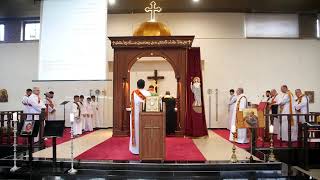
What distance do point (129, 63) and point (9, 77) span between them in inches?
302

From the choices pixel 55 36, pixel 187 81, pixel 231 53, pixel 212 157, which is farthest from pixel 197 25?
pixel 212 157

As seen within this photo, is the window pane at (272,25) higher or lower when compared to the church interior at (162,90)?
higher

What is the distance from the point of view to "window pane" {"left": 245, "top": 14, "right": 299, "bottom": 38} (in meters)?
15.6

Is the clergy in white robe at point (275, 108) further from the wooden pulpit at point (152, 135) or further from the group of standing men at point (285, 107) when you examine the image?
the wooden pulpit at point (152, 135)

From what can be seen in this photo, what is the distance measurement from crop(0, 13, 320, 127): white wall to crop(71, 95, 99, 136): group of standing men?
2.23 ft

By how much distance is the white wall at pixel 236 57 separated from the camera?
15.5m

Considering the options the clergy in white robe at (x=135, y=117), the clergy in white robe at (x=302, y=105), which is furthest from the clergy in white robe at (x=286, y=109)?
the clergy in white robe at (x=135, y=117)

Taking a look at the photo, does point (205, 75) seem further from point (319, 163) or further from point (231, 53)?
point (319, 163)

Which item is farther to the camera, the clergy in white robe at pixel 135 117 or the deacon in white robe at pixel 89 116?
the deacon in white robe at pixel 89 116

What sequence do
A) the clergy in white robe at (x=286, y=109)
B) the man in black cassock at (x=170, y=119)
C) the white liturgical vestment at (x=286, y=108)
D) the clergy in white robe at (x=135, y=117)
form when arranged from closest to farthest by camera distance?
the clergy in white robe at (x=135, y=117) < the clergy in white robe at (x=286, y=109) < the white liturgical vestment at (x=286, y=108) < the man in black cassock at (x=170, y=119)

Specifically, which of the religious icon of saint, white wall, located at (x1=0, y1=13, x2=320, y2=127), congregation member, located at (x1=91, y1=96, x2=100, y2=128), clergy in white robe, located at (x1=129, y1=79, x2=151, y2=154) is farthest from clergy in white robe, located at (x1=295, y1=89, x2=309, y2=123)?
congregation member, located at (x1=91, y1=96, x2=100, y2=128)

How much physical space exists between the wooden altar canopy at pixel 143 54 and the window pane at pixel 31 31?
643 centimetres

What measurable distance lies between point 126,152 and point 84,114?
19.9 ft

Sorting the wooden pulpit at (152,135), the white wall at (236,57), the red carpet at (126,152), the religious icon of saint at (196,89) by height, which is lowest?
the red carpet at (126,152)
